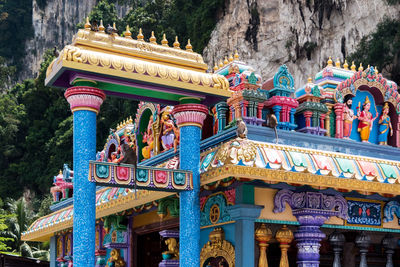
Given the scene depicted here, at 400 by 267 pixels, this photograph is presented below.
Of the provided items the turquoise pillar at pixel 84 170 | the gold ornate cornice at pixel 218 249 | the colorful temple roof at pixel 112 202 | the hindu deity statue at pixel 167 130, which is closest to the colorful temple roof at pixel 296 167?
the gold ornate cornice at pixel 218 249

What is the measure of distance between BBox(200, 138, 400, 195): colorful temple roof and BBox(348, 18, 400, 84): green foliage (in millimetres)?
27650

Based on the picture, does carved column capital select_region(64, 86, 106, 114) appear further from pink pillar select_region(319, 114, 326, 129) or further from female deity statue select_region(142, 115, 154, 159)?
pink pillar select_region(319, 114, 326, 129)

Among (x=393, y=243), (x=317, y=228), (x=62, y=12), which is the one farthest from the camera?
(x=62, y=12)

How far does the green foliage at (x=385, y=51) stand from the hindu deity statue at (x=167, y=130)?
1062 inches

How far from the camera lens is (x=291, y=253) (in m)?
15.0

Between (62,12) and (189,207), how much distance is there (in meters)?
82.7

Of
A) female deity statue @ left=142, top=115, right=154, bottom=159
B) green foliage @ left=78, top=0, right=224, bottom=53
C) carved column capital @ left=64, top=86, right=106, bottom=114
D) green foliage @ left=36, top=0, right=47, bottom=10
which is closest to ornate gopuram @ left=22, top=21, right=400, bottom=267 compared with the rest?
carved column capital @ left=64, top=86, right=106, bottom=114

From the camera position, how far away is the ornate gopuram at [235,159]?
9.91m

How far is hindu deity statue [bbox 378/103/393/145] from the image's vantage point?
1359 cm

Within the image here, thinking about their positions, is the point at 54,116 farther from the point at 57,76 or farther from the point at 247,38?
the point at 57,76

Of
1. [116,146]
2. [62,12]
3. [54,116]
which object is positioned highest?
[62,12]

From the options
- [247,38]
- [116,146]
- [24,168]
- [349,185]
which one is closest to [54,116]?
[24,168]

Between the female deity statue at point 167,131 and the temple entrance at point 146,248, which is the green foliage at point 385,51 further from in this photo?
the female deity statue at point 167,131

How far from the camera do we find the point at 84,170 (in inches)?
382
